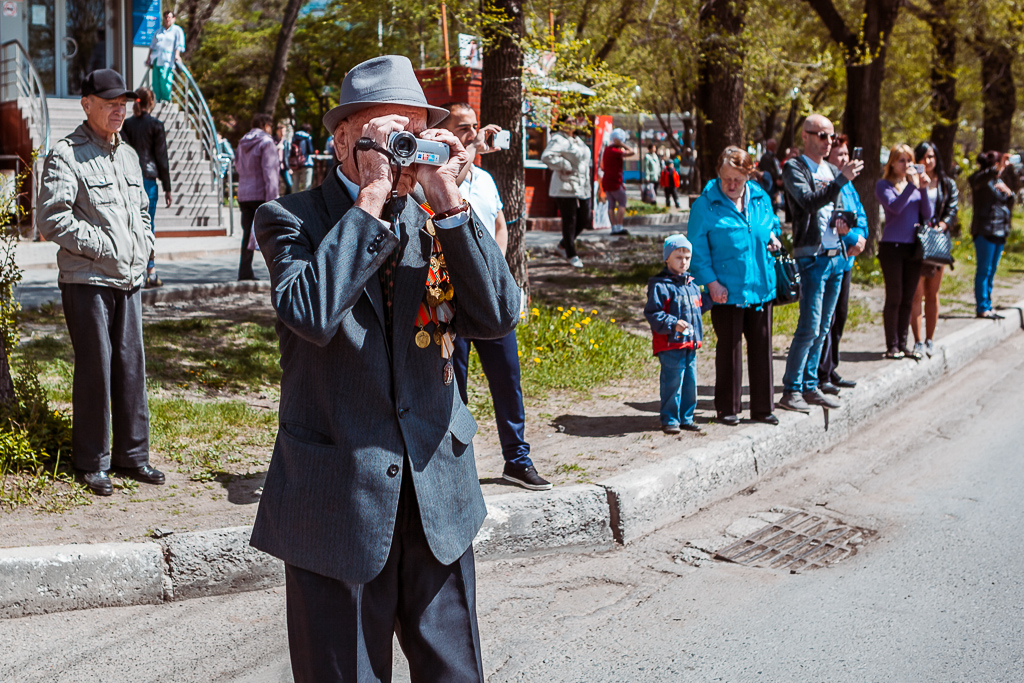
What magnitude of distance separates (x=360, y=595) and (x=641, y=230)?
61.3 ft

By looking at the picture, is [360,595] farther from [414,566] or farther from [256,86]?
[256,86]

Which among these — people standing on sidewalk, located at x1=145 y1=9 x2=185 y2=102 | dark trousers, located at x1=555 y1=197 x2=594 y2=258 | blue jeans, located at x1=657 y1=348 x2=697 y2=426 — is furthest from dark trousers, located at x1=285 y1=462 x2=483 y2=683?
people standing on sidewalk, located at x1=145 y1=9 x2=185 y2=102

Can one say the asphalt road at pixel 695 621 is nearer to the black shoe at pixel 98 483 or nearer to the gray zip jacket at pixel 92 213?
the black shoe at pixel 98 483

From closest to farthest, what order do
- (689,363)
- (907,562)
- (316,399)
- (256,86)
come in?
1. (316,399)
2. (907,562)
3. (689,363)
4. (256,86)

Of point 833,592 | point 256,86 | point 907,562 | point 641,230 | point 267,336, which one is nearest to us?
point 833,592

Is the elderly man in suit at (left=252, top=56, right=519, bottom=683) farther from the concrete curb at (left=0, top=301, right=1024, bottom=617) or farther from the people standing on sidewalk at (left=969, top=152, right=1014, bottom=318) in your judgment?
the people standing on sidewalk at (left=969, top=152, right=1014, bottom=318)

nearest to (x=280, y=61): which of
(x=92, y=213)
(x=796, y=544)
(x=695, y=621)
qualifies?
(x=92, y=213)

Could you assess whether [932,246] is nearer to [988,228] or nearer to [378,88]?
[988,228]

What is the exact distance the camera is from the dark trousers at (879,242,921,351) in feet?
29.5

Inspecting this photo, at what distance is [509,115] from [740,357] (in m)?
3.00

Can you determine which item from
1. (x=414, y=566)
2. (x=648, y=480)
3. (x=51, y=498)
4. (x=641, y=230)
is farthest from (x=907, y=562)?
(x=641, y=230)

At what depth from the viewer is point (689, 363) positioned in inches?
251

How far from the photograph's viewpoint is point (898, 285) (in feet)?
29.6

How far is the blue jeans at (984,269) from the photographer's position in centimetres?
1145
